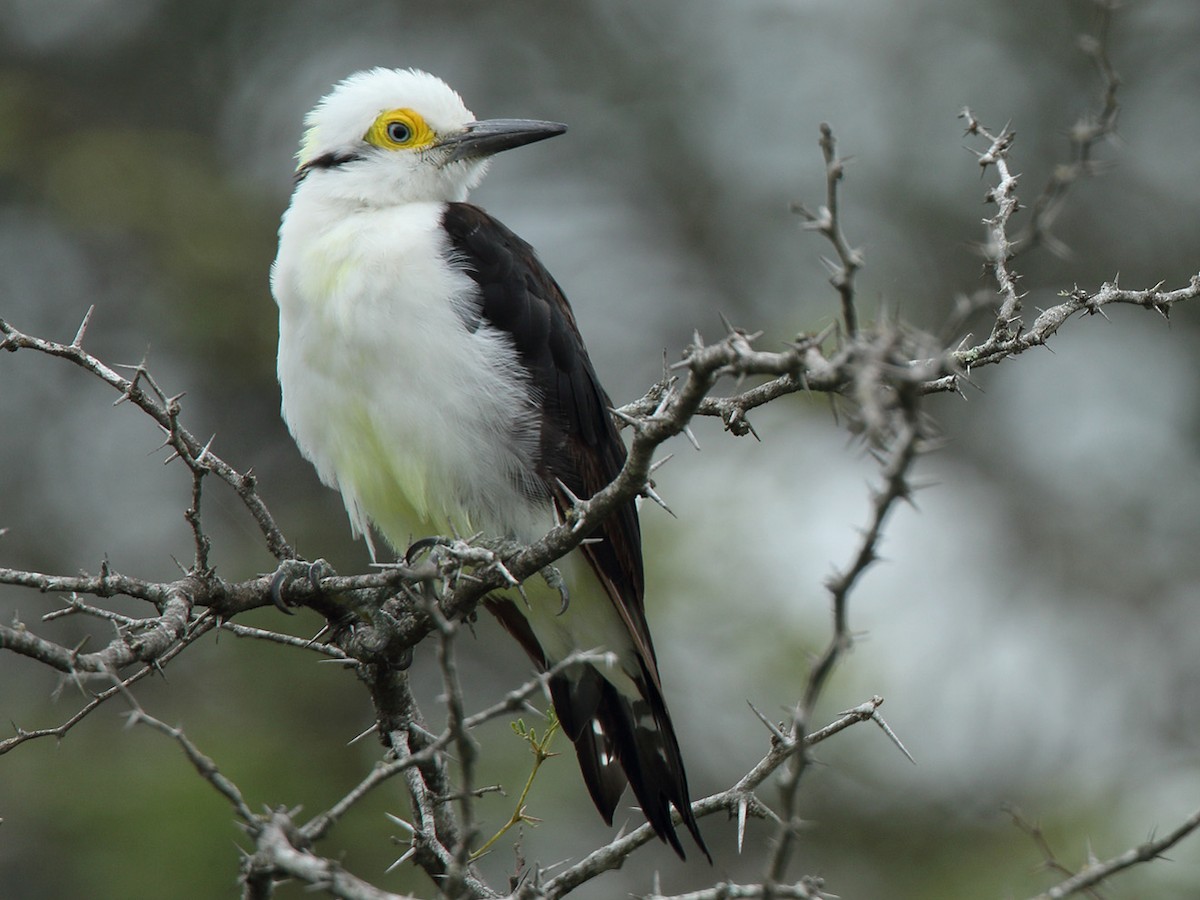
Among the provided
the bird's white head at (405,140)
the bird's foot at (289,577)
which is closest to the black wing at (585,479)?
the bird's white head at (405,140)

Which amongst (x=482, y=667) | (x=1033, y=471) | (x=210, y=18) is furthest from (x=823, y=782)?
(x=210, y=18)

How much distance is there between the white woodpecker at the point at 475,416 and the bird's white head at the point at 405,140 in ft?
0.38

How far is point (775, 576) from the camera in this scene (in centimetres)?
962

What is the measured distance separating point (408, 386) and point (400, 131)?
4.62 feet

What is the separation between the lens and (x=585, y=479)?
5078 mm

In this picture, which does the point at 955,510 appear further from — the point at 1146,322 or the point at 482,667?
the point at 482,667

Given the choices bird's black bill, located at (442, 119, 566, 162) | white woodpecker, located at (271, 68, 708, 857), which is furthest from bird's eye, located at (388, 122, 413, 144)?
white woodpecker, located at (271, 68, 708, 857)

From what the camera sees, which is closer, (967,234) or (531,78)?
(967,234)

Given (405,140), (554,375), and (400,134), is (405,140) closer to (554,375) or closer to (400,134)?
(400,134)

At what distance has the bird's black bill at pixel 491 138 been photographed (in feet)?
18.8

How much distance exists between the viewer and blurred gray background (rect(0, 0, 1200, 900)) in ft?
29.3

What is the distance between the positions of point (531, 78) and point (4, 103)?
4692 millimetres

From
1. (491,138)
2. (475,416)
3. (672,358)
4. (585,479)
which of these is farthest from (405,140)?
(672,358)

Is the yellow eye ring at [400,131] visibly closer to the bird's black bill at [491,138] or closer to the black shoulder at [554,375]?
the bird's black bill at [491,138]
